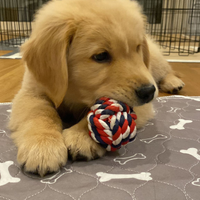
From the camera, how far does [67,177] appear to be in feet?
3.00

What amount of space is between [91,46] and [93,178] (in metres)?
0.57

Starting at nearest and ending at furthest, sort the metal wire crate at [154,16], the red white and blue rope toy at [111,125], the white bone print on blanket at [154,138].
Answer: the red white and blue rope toy at [111,125], the white bone print on blanket at [154,138], the metal wire crate at [154,16]

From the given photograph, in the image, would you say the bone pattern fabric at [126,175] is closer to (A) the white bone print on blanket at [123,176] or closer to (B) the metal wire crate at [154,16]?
(A) the white bone print on blanket at [123,176]

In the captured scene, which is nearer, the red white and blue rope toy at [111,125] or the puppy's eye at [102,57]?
the red white and blue rope toy at [111,125]

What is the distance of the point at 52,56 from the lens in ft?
3.75

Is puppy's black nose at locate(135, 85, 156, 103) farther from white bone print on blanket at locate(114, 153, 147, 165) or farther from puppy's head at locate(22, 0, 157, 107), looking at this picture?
white bone print on blanket at locate(114, 153, 147, 165)

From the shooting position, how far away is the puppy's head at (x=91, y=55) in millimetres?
1100

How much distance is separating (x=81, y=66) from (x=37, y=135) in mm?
371

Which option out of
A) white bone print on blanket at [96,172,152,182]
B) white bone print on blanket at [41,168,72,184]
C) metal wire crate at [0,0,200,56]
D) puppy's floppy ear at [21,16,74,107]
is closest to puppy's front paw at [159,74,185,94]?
puppy's floppy ear at [21,16,74,107]

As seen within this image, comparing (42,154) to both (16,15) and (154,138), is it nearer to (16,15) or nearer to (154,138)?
(154,138)

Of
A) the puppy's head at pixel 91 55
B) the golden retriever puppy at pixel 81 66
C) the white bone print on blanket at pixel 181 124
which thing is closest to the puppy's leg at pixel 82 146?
the golden retriever puppy at pixel 81 66

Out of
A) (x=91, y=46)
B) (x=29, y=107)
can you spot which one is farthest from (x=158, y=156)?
(x=29, y=107)

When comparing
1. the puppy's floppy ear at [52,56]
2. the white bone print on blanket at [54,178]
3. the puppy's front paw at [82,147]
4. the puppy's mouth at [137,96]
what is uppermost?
the puppy's floppy ear at [52,56]

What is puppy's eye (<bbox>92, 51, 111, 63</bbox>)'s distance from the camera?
1.12m
